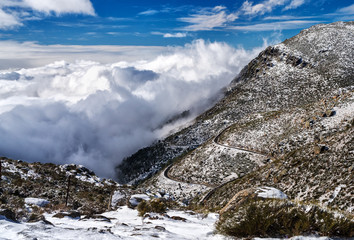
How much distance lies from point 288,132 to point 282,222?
60.9m

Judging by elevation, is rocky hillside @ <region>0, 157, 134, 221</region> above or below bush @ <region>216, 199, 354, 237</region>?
below

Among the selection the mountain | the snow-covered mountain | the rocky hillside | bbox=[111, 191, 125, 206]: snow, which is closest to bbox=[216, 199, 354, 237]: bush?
the snow-covered mountain

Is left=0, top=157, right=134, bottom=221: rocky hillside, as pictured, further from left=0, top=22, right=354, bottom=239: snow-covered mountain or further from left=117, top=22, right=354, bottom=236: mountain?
left=117, top=22, right=354, bottom=236: mountain

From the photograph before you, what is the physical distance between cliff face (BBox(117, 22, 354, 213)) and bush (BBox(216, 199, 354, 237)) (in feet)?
39.1

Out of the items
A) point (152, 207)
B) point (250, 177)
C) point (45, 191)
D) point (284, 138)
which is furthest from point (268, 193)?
point (284, 138)

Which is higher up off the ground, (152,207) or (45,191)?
(152,207)

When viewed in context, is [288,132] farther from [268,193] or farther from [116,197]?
[268,193]

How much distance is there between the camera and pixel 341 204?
50.5 ft

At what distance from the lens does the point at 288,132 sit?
200 feet

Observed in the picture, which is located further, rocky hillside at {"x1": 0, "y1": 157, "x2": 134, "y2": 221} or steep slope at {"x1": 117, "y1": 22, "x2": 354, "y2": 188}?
steep slope at {"x1": 117, "y1": 22, "x2": 354, "y2": 188}

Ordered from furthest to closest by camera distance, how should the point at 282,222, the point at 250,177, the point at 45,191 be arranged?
the point at 250,177 → the point at 45,191 → the point at 282,222

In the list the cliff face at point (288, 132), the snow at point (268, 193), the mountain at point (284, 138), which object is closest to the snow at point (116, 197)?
the mountain at point (284, 138)

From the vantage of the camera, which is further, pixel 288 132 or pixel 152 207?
pixel 288 132

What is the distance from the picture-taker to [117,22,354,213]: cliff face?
85.9 ft
